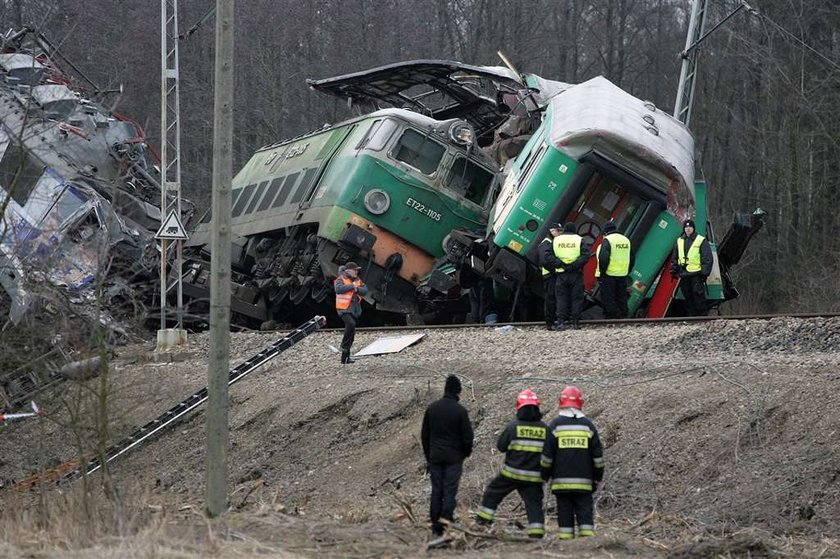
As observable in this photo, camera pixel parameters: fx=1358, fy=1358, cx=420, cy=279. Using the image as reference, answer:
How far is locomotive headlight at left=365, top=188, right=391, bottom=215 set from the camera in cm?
2095

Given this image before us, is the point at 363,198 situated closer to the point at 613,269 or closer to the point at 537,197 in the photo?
the point at 537,197

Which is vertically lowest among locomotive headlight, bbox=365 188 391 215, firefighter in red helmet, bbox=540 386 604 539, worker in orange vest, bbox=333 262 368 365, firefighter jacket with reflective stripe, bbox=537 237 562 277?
firefighter in red helmet, bbox=540 386 604 539

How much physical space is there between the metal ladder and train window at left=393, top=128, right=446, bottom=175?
11.4 feet

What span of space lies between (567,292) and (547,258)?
1.67 feet

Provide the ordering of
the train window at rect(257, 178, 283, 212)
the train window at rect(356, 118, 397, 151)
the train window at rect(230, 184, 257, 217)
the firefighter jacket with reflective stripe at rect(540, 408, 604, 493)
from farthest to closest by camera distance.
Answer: the train window at rect(230, 184, 257, 217) < the train window at rect(257, 178, 283, 212) < the train window at rect(356, 118, 397, 151) < the firefighter jacket with reflective stripe at rect(540, 408, 604, 493)

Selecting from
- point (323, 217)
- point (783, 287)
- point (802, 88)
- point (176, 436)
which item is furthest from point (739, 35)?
point (176, 436)

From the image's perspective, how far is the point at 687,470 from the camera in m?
10.9

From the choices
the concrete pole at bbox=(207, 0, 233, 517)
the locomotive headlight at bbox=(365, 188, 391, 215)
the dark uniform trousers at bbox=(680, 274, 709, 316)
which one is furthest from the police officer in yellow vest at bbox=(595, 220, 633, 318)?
the concrete pole at bbox=(207, 0, 233, 517)

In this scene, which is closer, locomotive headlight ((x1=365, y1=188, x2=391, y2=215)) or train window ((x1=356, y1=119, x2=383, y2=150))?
locomotive headlight ((x1=365, y1=188, x2=391, y2=215))

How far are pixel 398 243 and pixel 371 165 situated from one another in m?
1.29

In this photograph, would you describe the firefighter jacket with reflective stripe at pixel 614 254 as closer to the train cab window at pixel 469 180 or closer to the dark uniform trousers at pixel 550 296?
the dark uniform trousers at pixel 550 296

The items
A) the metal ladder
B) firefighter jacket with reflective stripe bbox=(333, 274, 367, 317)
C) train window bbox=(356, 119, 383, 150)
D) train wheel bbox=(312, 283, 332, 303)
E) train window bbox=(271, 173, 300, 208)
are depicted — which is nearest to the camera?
the metal ladder

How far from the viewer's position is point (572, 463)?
366 inches

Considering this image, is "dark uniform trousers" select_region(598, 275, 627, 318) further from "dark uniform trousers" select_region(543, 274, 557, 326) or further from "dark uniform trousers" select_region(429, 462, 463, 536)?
"dark uniform trousers" select_region(429, 462, 463, 536)
